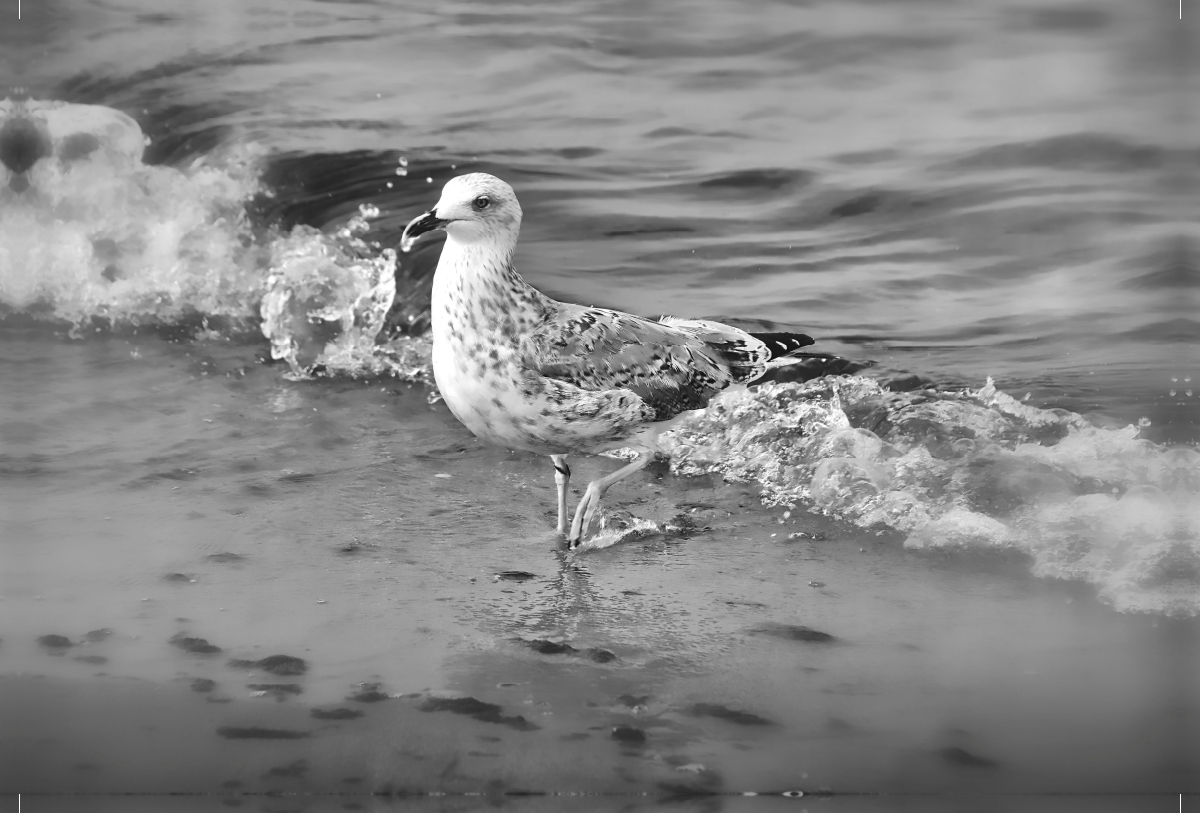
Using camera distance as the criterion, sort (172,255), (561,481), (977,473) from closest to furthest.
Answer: (977,473), (561,481), (172,255)

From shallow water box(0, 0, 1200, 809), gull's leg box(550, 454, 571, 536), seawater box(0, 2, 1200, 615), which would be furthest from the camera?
gull's leg box(550, 454, 571, 536)

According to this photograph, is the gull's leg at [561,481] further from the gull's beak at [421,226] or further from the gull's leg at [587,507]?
the gull's beak at [421,226]

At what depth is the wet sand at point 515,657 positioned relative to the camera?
2672mm

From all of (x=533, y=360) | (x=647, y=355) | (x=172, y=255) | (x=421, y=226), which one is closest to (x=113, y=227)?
(x=172, y=255)

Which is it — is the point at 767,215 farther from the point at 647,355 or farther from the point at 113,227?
the point at 113,227

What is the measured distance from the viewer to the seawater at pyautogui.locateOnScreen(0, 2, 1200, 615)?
3332 mm

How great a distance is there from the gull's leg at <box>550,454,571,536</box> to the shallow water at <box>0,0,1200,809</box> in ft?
0.40

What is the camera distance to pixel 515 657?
2.85 meters

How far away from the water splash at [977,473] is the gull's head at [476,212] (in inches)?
37.9

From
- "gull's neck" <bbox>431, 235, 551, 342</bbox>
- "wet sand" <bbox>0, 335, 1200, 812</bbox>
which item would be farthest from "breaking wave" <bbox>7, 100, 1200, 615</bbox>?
"gull's neck" <bbox>431, 235, 551, 342</bbox>

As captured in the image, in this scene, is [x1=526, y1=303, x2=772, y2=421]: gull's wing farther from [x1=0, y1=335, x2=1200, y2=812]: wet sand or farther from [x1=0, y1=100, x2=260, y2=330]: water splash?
[x1=0, y1=100, x2=260, y2=330]: water splash

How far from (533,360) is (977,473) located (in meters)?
1.26

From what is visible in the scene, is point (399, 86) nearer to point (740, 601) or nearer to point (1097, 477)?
point (740, 601)

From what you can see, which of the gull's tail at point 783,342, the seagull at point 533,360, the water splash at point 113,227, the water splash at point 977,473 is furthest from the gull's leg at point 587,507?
the water splash at point 113,227
